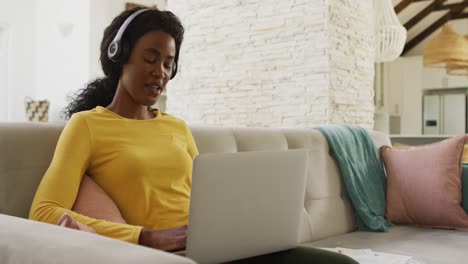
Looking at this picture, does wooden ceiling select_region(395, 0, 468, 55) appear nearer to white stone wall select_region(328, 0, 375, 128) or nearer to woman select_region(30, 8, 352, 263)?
white stone wall select_region(328, 0, 375, 128)

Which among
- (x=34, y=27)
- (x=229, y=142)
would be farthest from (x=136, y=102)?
(x=34, y=27)

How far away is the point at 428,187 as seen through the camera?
2.57m

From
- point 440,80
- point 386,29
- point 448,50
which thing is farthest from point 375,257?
point 440,80

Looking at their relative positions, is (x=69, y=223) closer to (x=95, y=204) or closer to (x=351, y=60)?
(x=95, y=204)

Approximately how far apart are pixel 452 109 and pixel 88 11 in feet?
21.9

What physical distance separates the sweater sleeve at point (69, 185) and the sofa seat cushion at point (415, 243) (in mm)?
1072

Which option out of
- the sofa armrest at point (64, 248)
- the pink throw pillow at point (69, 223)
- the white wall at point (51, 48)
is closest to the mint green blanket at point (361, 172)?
the pink throw pillow at point (69, 223)

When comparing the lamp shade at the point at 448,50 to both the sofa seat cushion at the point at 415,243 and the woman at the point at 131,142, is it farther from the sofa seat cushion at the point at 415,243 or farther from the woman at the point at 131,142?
the woman at the point at 131,142

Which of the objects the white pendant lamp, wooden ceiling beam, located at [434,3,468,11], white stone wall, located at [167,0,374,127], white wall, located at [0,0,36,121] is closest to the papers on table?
white stone wall, located at [167,0,374,127]

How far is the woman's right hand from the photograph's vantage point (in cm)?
121

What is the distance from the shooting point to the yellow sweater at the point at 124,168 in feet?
4.46

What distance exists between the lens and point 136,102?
1.61 meters

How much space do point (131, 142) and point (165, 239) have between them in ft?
1.29

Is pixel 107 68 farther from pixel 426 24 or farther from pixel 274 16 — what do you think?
pixel 426 24
